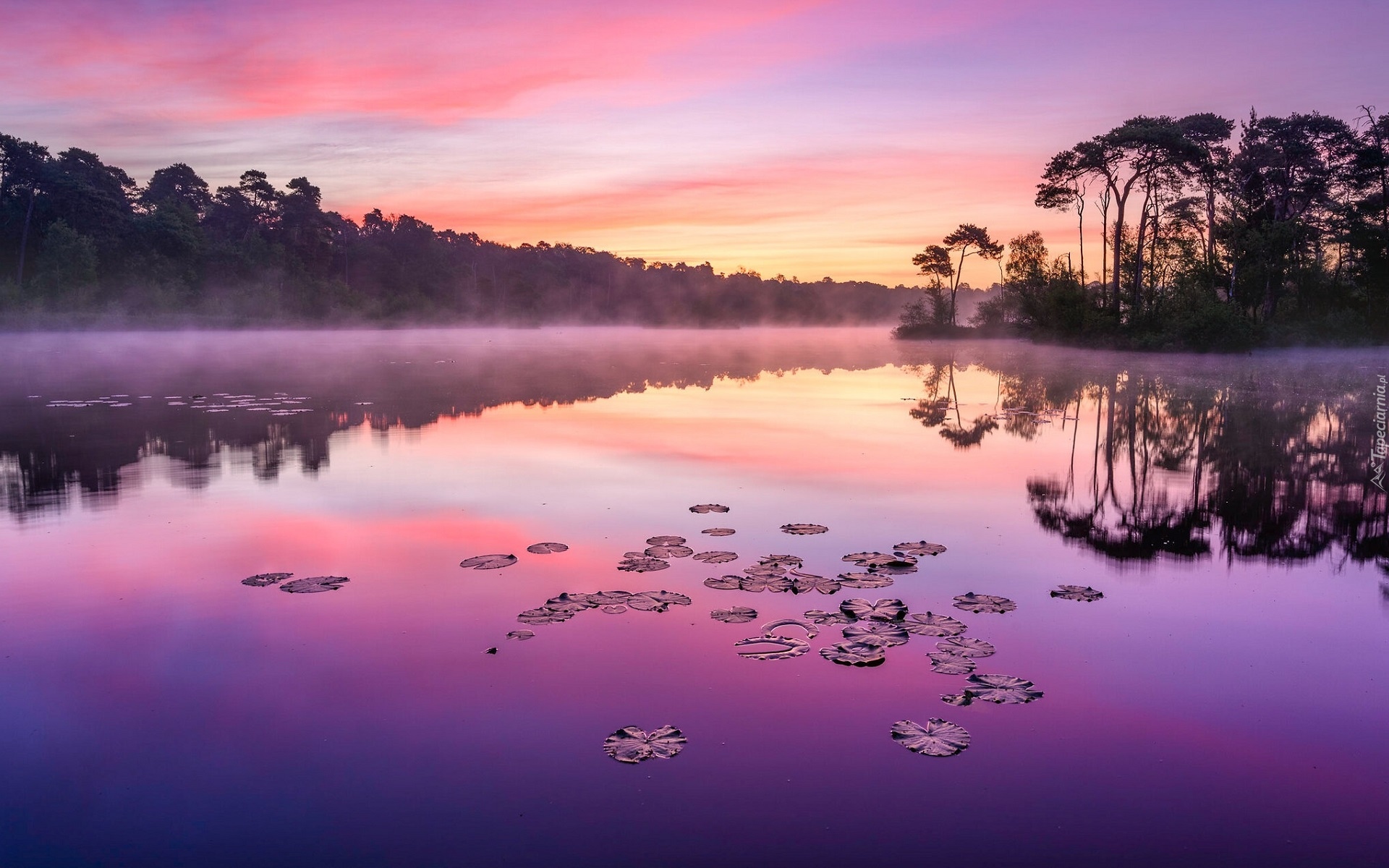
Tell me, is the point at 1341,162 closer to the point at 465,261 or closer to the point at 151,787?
the point at 151,787

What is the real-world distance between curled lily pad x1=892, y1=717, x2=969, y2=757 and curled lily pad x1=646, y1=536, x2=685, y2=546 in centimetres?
412

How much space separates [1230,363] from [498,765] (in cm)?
3811

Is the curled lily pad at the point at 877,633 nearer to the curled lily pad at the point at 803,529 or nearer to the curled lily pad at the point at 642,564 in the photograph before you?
the curled lily pad at the point at 642,564

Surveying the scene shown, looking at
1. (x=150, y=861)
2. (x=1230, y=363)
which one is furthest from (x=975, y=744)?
(x=1230, y=363)

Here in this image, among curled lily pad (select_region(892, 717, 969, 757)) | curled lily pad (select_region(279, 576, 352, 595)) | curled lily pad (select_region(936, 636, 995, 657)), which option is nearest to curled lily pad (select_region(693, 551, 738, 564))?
curled lily pad (select_region(936, 636, 995, 657))

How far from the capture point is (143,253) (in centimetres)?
7612

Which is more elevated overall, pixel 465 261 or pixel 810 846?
pixel 465 261

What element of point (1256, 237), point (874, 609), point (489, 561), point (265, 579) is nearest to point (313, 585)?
point (265, 579)

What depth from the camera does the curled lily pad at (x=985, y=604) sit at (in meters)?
7.05

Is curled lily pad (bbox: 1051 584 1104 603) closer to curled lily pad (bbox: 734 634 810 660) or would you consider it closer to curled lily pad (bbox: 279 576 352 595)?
curled lily pad (bbox: 734 634 810 660)

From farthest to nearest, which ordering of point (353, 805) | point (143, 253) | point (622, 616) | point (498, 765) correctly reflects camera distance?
1. point (143, 253)
2. point (622, 616)
3. point (498, 765)
4. point (353, 805)

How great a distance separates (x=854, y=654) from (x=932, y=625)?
0.90 m
